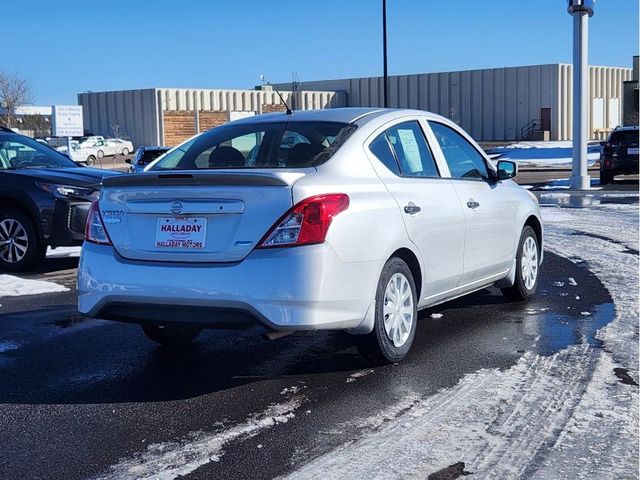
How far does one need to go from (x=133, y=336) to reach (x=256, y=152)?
1.77 meters

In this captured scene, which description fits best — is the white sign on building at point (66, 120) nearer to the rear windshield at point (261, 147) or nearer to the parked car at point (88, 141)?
the parked car at point (88, 141)

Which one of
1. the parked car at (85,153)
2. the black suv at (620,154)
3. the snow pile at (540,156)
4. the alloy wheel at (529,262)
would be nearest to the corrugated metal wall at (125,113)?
the parked car at (85,153)

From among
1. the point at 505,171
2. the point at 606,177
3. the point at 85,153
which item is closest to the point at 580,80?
the point at 606,177

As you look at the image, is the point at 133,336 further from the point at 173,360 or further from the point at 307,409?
the point at 307,409

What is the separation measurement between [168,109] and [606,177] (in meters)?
47.4

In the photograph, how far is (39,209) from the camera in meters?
9.91

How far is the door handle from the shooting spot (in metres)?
5.70

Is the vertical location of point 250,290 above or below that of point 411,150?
below

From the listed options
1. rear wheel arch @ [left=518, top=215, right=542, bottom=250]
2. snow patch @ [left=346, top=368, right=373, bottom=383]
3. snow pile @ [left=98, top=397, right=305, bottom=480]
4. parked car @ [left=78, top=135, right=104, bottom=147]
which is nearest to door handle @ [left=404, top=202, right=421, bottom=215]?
snow patch @ [left=346, top=368, right=373, bottom=383]

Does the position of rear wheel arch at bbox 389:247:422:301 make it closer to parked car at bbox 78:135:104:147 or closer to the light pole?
the light pole

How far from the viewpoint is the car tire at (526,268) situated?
7641 millimetres

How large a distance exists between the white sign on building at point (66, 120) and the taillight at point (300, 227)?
31.1m

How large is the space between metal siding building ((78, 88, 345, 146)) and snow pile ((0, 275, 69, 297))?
188ft

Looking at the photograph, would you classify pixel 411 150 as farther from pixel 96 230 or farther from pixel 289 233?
pixel 96 230
